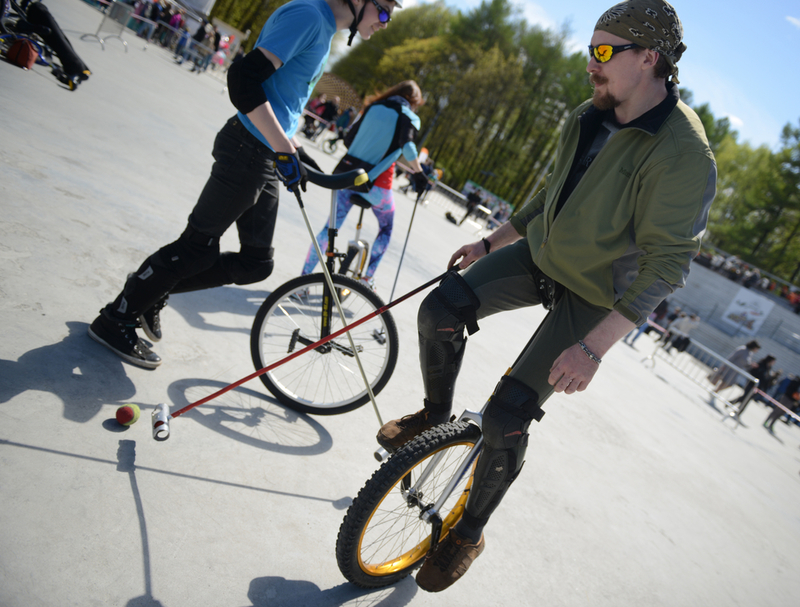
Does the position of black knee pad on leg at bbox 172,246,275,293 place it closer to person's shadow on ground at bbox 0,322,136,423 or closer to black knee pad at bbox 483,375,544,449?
person's shadow on ground at bbox 0,322,136,423

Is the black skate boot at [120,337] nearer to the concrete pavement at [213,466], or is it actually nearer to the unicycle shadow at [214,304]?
the concrete pavement at [213,466]

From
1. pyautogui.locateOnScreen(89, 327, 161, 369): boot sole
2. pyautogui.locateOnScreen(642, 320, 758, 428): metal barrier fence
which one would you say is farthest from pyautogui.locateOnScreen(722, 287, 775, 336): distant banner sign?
pyautogui.locateOnScreen(89, 327, 161, 369): boot sole

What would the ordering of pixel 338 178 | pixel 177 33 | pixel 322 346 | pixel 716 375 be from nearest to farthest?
pixel 338 178
pixel 322 346
pixel 716 375
pixel 177 33

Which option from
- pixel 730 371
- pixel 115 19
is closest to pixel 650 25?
pixel 730 371

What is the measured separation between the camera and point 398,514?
2.11m

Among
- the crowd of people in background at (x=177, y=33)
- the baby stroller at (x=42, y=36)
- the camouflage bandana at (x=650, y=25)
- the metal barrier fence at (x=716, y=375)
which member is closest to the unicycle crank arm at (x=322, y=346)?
the camouflage bandana at (x=650, y=25)

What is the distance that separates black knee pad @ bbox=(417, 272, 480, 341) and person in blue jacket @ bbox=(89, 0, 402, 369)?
813mm

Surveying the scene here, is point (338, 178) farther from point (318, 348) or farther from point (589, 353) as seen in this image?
point (589, 353)

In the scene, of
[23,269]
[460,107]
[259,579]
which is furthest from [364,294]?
[460,107]

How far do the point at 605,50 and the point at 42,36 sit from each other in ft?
24.6

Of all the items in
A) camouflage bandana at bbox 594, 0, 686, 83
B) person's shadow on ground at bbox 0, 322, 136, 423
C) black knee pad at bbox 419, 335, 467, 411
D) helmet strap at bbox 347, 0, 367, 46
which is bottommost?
Answer: person's shadow on ground at bbox 0, 322, 136, 423

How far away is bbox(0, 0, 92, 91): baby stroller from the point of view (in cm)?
627

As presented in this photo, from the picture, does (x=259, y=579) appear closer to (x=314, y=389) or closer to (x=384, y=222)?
(x=314, y=389)

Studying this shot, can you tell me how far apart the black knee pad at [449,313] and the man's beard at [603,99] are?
0.88 metres
